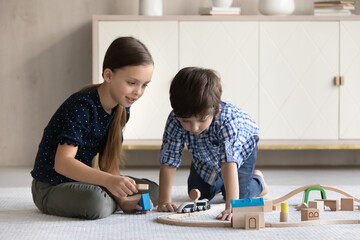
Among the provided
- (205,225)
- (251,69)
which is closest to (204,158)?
(205,225)

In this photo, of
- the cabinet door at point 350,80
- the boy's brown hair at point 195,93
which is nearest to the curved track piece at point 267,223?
the boy's brown hair at point 195,93

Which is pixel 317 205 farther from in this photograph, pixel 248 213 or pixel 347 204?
pixel 248 213

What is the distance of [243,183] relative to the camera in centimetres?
195

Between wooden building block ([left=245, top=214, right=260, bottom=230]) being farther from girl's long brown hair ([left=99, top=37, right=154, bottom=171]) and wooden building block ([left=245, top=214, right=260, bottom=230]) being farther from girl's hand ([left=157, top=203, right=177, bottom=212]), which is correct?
girl's long brown hair ([left=99, top=37, right=154, bottom=171])

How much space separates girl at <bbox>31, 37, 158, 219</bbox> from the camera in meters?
1.61

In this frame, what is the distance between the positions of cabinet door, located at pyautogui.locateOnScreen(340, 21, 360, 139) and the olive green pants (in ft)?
5.79

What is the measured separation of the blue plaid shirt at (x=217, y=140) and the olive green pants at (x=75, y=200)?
0.25m

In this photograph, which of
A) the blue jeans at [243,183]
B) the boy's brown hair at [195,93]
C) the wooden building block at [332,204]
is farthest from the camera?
the blue jeans at [243,183]

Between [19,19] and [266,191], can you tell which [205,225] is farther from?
[19,19]

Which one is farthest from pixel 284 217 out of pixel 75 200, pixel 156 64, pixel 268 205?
pixel 156 64

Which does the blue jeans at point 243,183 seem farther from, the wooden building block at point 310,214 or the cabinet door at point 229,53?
the cabinet door at point 229,53

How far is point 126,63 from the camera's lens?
1641mm

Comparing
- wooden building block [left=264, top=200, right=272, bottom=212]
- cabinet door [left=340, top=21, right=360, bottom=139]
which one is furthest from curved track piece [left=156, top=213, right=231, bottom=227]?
cabinet door [left=340, top=21, right=360, bottom=139]

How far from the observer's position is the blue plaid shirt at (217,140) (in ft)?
5.68
